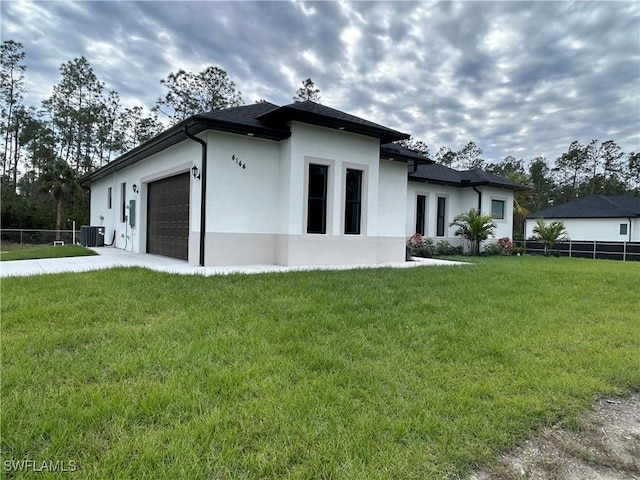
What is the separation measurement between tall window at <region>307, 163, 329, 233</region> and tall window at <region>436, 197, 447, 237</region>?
9063 millimetres

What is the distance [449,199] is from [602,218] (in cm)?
1732

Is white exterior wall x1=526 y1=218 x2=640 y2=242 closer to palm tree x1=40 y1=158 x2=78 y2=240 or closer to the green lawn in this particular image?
the green lawn

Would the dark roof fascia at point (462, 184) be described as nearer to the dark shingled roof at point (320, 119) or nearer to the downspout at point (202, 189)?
the dark shingled roof at point (320, 119)

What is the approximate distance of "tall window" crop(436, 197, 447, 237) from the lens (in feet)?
55.7

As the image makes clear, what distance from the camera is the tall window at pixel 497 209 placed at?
17908mm

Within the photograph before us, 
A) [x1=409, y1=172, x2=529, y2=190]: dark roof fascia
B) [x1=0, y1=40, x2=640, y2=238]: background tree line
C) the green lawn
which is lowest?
the green lawn

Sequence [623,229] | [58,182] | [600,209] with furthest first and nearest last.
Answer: [600,209] → [623,229] → [58,182]

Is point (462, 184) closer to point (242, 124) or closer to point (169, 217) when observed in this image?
point (242, 124)

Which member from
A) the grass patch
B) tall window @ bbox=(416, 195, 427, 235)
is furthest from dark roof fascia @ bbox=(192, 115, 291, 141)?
tall window @ bbox=(416, 195, 427, 235)

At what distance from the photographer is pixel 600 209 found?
27.4 m

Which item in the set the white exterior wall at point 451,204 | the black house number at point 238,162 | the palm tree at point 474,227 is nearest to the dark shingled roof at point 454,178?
the white exterior wall at point 451,204

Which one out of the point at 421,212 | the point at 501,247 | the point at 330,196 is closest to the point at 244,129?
the point at 330,196

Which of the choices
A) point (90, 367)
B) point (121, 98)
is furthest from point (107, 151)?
point (90, 367)

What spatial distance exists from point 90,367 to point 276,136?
7036 mm
